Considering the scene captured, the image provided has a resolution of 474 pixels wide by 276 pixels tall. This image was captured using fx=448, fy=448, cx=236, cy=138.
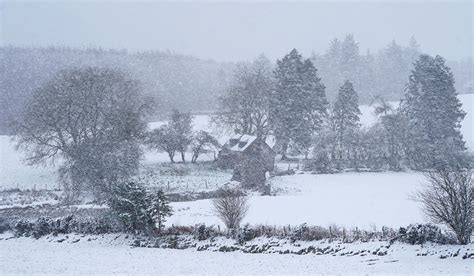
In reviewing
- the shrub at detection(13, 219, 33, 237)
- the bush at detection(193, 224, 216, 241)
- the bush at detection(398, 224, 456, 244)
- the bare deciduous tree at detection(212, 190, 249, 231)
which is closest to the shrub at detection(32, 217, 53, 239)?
the shrub at detection(13, 219, 33, 237)

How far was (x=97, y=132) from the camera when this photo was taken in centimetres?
4831

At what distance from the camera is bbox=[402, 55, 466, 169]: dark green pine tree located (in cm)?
5062

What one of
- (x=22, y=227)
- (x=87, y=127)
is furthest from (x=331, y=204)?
(x=87, y=127)

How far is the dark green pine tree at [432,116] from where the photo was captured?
5062cm

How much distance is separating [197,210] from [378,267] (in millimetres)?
16046

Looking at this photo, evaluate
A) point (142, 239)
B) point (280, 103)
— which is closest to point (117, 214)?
point (142, 239)

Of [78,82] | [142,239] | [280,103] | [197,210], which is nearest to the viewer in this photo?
[142,239]

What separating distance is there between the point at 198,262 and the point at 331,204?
14468 mm

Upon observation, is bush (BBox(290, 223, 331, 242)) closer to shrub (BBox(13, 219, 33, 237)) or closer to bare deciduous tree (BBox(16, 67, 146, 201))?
shrub (BBox(13, 219, 33, 237))

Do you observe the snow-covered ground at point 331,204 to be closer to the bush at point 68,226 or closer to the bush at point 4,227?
the bush at point 68,226

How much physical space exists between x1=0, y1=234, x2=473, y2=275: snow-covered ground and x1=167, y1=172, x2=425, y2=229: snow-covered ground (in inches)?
165

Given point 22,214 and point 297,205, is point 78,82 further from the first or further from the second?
point 297,205

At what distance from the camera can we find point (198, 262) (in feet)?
71.2

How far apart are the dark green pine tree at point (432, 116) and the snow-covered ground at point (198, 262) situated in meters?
32.8
